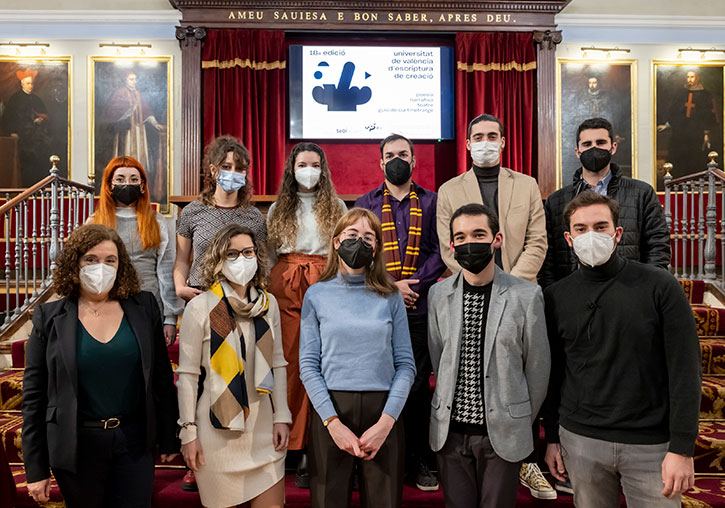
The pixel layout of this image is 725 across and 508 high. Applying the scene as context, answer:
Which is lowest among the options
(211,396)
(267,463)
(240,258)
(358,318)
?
(267,463)

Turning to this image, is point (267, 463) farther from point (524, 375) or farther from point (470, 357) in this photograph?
point (524, 375)

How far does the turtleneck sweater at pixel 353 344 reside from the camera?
6.79ft

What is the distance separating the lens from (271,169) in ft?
23.4

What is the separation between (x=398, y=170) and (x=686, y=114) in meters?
6.22

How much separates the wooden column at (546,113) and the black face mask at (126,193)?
554cm

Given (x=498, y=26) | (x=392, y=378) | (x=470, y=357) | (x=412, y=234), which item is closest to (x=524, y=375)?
(x=470, y=357)

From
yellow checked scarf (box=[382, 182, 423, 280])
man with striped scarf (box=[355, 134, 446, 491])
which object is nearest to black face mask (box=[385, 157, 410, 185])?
man with striped scarf (box=[355, 134, 446, 491])

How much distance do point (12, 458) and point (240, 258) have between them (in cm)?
189

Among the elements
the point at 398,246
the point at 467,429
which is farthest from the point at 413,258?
the point at 467,429

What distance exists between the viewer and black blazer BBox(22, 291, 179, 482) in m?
1.88

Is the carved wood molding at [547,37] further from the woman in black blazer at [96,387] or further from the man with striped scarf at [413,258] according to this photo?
the woman in black blazer at [96,387]

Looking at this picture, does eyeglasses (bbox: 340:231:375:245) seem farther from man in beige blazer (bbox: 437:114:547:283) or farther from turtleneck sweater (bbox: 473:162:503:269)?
turtleneck sweater (bbox: 473:162:503:269)

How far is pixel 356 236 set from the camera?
2211mm

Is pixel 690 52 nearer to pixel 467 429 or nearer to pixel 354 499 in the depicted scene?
pixel 467 429
